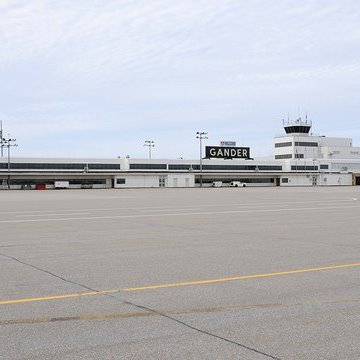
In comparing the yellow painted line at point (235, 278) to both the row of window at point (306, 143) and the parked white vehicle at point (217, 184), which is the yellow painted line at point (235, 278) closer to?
the parked white vehicle at point (217, 184)

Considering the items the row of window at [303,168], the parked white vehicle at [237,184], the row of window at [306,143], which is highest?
the row of window at [306,143]

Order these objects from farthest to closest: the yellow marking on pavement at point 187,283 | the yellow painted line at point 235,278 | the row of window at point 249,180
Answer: the row of window at point 249,180 < the yellow painted line at point 235,278 < the yellow marking on pavement at point 187,283

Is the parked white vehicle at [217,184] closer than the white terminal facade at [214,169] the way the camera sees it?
No

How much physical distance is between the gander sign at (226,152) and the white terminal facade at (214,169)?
934 mm

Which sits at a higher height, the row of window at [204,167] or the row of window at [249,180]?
the row of window at [204,167]

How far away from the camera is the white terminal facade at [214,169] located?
12056 cm

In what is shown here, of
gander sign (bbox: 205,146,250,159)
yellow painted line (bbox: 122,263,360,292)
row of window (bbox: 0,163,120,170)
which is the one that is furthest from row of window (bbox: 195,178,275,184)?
yellow painted line (bbox: 122,263,360,292)

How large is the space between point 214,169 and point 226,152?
8.24m

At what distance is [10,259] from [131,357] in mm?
7880

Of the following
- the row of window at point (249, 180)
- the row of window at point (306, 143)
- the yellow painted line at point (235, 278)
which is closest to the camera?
the yellow painted line at point (235, 278)

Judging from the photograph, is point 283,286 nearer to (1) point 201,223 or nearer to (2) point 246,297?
(2) point 246,297

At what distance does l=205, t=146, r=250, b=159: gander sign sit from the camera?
144 meters

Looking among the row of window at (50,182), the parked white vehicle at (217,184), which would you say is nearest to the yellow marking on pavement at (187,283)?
the row of window at (50,182)

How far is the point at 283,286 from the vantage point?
31.8ft
